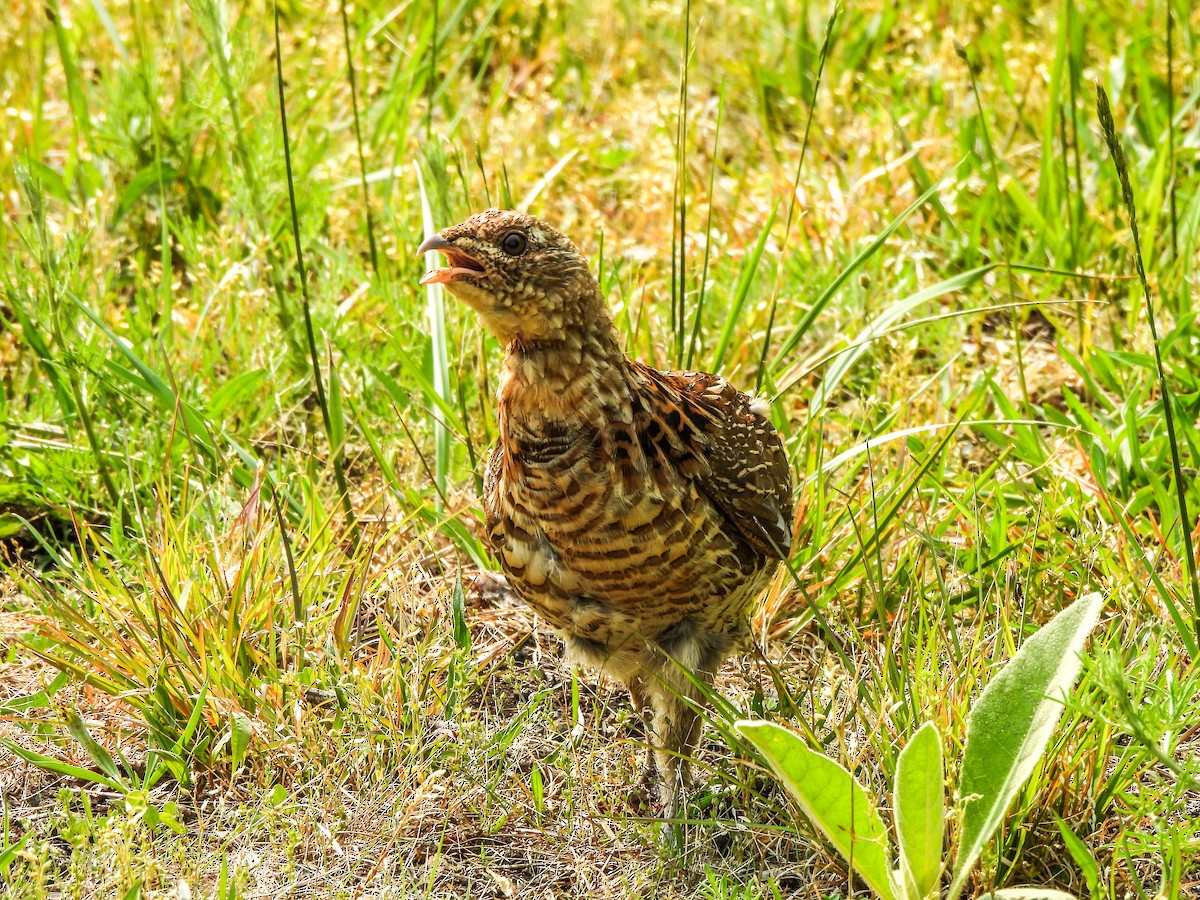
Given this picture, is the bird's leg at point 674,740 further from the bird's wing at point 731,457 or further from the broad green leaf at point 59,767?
the broad green leaf at point 59,767

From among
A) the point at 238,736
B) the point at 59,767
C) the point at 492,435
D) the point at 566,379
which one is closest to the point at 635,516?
the point at 566,379

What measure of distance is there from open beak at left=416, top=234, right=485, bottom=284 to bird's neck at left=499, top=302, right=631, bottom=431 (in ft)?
0.57

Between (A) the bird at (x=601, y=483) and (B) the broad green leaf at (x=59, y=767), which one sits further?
(B) the broad green leaf at (x=59, y=767)

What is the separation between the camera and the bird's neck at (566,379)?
262 centimetres

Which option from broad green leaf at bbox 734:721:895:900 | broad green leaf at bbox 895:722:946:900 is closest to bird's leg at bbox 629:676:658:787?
broad green leaf at bbox 734:721:895:900

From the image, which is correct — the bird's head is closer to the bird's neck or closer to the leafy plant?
the bird's neck

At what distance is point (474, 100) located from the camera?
217 inches

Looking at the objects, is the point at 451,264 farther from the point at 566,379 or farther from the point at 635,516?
the point at 635,516

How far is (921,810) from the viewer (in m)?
2.37

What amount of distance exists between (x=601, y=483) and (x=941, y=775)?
789mm

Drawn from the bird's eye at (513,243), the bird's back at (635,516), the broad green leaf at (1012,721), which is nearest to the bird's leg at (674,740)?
the bird's back at (635,516)

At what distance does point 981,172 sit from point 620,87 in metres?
1.69

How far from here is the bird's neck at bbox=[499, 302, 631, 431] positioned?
8.60ft

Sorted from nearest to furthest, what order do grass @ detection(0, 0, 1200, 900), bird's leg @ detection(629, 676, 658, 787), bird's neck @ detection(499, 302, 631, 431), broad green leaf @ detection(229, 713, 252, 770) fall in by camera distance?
bird's neck @ detection(499, 302, 631, 431)
grass @ detection(0, 0, 1200, 900)
broad green leaf @ detection(229, 713, 252, 770)
bird's leg @ detection(629, 676, 658, 787)
